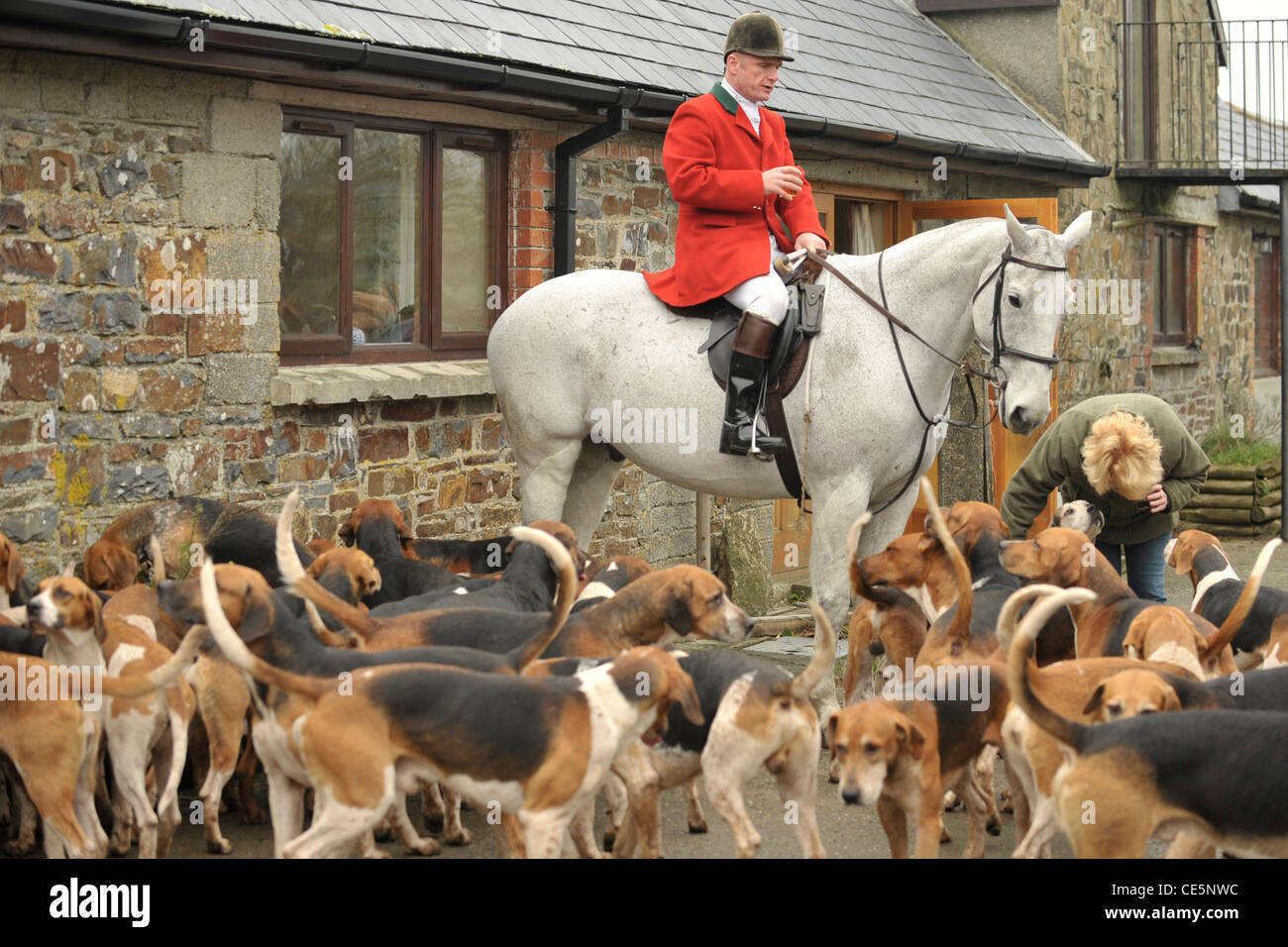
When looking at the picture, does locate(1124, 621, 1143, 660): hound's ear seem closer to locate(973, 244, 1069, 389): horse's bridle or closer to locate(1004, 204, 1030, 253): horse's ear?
locate(973, 244, 1069, 389): horse's bridle

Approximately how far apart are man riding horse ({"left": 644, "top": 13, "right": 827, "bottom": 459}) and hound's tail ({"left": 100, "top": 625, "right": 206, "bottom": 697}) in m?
2.87

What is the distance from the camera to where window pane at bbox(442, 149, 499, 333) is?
28.2ft

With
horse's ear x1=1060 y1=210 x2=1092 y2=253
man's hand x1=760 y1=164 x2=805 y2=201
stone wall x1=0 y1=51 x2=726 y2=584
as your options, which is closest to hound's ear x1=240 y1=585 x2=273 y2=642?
stone wall x1=0 y1=51 x2=726 y2=584

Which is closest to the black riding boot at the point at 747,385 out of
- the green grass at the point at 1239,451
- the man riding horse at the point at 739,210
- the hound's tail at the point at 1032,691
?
the man riding horse at the point at 739,210

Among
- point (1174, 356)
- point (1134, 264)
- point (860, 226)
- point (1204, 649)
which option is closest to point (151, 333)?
point (1204, 649)

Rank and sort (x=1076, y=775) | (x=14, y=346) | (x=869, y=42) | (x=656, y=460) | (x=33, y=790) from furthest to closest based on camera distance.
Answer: (x=869, y=42), (x=656, y=460), (x=14, y=346), (x=33, y=790), (x=1076, y=775)

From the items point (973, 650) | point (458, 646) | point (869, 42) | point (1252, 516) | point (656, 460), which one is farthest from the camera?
point (1252, 516)

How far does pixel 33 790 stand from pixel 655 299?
3.52m

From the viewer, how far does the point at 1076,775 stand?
4098 millimetres

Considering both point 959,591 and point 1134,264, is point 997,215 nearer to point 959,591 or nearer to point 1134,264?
point 1134,264

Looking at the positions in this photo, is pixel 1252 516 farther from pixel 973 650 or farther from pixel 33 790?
pixel 33 790

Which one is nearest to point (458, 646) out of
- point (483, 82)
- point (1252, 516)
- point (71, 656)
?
point (71, 656)

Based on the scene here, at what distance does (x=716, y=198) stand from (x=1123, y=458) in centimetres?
202

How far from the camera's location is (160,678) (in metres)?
4.48
